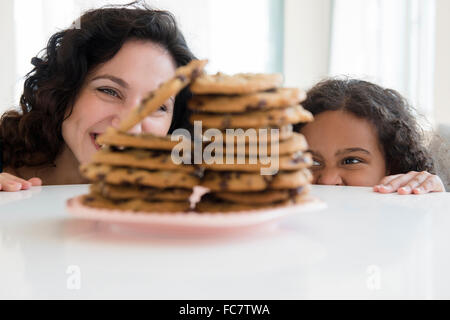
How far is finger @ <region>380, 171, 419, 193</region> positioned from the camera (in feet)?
3.59

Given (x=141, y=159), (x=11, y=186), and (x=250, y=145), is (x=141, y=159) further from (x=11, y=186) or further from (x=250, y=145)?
(x=11, y=186)

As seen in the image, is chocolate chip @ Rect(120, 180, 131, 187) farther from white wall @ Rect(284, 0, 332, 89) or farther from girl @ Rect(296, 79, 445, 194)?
white wall @ Rect(284, 0, 332, 89)

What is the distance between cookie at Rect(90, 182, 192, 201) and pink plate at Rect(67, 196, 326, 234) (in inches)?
1.1

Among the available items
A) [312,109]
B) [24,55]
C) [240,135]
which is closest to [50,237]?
[240,135]

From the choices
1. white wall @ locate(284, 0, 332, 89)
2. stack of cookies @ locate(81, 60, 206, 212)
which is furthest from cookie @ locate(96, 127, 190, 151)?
white wall @ locate(284, 0, 332, 89)

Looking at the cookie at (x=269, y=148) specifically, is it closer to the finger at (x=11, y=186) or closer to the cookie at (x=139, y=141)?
the cookie at (x=139, y=141)

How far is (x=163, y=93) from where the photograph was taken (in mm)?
562

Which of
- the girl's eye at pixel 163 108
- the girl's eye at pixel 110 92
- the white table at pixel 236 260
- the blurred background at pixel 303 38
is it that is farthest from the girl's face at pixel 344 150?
the blurred background at pixel 303 38

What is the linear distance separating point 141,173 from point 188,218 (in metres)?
0.08

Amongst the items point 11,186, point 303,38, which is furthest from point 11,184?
point 303,38

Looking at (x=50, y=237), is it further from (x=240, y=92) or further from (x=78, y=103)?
(x=78, y=103)
